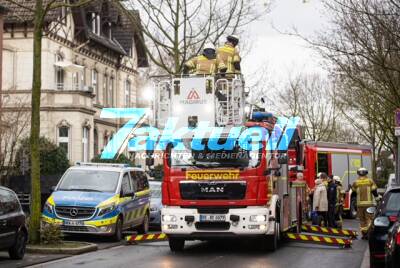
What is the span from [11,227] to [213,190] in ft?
13.6

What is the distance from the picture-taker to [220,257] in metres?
16.6

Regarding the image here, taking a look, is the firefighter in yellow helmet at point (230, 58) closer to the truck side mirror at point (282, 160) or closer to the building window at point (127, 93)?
the truck side mirror at point (282, 160)

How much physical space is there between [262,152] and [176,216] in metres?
2.24

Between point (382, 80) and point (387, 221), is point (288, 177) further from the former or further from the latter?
point (382, 80)

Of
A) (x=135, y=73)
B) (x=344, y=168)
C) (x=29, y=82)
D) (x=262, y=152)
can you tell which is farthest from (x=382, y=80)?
(x=135, y=73)

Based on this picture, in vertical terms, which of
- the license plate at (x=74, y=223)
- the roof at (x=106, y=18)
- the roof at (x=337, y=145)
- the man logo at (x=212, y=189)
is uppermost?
the roof at (x=106, y=18)

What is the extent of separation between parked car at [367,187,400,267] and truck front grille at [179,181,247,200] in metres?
3.36

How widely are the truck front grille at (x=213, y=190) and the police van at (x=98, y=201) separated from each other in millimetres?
4094

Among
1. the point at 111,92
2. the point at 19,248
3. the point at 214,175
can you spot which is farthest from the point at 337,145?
the point at 19,248

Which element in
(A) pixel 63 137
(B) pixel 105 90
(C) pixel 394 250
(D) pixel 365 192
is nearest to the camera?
(C) pixel 394 250

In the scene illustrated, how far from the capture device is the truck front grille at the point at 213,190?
651 inches

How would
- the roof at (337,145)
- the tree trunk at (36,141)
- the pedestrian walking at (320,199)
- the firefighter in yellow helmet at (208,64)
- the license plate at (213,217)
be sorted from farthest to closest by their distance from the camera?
the roof at (337,145)
the pedestrian walking at (320,199)
the tree trunk at (36,141)
the firefighter in yellow helmet at (208,64)
the license plate at (213,217)

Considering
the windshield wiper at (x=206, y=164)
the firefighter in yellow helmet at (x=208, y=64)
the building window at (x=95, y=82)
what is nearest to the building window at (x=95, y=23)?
the building window at (x=95, y=82)

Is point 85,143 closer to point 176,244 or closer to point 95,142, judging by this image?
point 95,142
